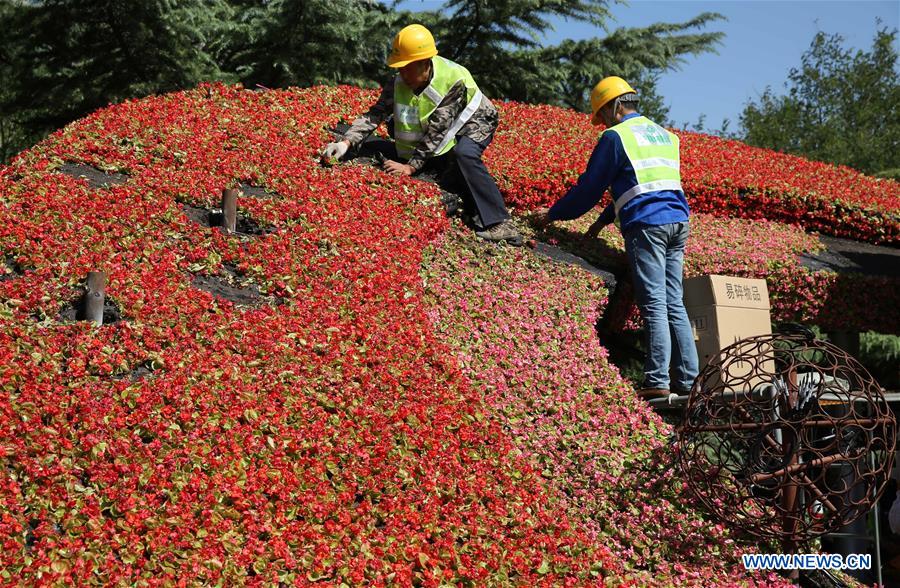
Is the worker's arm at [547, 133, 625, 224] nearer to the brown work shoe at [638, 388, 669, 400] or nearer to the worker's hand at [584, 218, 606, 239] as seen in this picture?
the worker's hand at [584, 218, 606, 239]

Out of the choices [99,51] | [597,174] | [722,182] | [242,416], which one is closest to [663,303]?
[597,174]

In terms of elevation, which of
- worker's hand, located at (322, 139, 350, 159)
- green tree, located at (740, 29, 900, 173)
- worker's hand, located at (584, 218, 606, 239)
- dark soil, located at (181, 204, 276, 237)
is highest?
green tree, located at (740, 29, 900, 173)

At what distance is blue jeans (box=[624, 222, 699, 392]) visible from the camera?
6238 millimetres

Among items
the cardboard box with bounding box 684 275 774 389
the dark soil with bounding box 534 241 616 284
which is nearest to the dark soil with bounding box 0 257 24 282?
the dark soil with bounding box 534 241 616 284

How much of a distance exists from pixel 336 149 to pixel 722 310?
3.55m

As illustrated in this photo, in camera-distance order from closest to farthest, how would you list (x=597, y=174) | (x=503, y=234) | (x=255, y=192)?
(x=597, y=174), (x=255, y=192), (x=503, y=234)

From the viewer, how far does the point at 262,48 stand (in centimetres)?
1362

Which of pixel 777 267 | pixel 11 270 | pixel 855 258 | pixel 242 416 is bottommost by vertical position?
pixel 11 270

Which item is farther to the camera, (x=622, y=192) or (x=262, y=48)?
(x=262, y=48)

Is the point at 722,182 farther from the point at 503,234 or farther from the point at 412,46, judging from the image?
the point at 412,46

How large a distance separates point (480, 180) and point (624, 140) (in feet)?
4.58

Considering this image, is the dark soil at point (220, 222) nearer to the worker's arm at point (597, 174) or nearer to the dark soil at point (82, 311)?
the dark soil at point (82, 311)

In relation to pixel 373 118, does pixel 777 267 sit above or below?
above

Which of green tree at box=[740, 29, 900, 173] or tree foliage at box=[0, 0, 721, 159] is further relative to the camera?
green tree at box=[740, 29, 900, 173]
